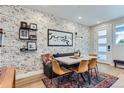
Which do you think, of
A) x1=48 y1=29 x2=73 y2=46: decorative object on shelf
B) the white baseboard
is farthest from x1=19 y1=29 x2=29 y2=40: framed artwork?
the white baseboard

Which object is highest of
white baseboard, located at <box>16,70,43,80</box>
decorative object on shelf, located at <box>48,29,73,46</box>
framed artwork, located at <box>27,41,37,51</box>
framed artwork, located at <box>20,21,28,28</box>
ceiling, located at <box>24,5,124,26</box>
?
ceiling, located at <box>24,5,124,26</box>

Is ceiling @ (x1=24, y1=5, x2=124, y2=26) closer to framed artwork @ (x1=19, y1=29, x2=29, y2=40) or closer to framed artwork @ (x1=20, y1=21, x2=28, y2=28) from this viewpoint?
framed artwork @ (x1=20, y1=21, x2=28, y2=28)

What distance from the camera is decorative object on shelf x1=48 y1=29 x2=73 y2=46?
4.51m

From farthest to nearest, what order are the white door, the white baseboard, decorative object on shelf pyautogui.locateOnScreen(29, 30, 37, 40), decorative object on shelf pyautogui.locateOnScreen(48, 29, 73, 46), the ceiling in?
1. the white door
2. decorative object on shelf pyautogui.locateOnScreen(48, 29, 73, 46)
3. decorative object on shelf pyautogui.locateOnScreen(29, 30, 37, 40)
4. the ceiling
5. the white baseboard

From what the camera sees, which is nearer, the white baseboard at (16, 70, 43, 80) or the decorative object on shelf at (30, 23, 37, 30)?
the white baseboard at (16, 70, 43, 80)

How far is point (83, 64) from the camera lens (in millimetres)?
2836

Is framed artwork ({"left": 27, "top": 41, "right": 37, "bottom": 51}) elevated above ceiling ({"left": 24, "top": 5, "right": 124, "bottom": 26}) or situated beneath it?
situated beneath

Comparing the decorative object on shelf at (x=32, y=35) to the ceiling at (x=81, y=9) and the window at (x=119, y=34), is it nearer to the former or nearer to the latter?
the ceiling at (x=81, y=9)

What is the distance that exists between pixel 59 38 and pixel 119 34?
338cm

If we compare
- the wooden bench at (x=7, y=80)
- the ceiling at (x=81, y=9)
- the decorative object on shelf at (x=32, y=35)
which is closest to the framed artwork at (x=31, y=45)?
the decorative object on shelf at (x=32, y=35)

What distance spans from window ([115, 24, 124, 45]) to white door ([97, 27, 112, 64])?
1.33 ft

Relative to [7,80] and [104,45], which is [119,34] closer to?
[104,45]
